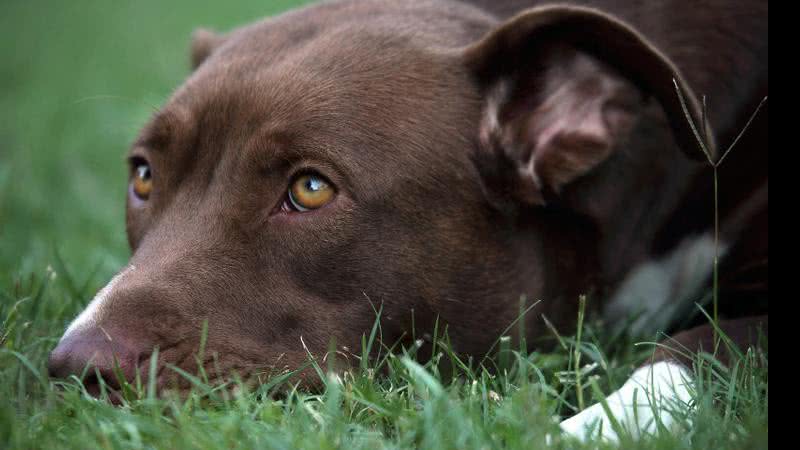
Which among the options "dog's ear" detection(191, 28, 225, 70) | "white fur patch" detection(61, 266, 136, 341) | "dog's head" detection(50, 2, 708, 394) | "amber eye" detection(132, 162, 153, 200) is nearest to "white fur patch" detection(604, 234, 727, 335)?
"dog's head" detection(50, 2, 708, 394)

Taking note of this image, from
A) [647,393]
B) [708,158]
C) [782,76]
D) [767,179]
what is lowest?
[647,393]

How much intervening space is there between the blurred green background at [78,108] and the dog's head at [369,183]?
0.57 m

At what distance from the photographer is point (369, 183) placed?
10.6 feet

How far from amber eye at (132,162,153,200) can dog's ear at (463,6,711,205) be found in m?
1.14

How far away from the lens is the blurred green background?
535 centimetres

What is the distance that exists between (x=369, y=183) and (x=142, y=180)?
897mm

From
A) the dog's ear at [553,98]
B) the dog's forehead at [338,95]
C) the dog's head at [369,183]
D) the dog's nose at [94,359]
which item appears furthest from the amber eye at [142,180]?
the dog's ear at [553,98]

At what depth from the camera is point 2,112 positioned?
8.72m

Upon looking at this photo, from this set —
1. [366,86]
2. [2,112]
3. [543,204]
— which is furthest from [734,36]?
[2,112]

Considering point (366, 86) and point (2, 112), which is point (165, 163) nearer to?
point (366, 86)

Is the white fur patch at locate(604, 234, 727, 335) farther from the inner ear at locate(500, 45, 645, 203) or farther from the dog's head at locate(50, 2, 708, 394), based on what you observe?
the inner ear at locate(500, 45, 645, 203)

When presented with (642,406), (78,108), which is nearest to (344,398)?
(642,406)

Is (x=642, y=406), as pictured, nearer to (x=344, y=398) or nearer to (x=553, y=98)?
(x=344, y=398)

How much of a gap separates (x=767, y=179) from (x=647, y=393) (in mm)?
1412
